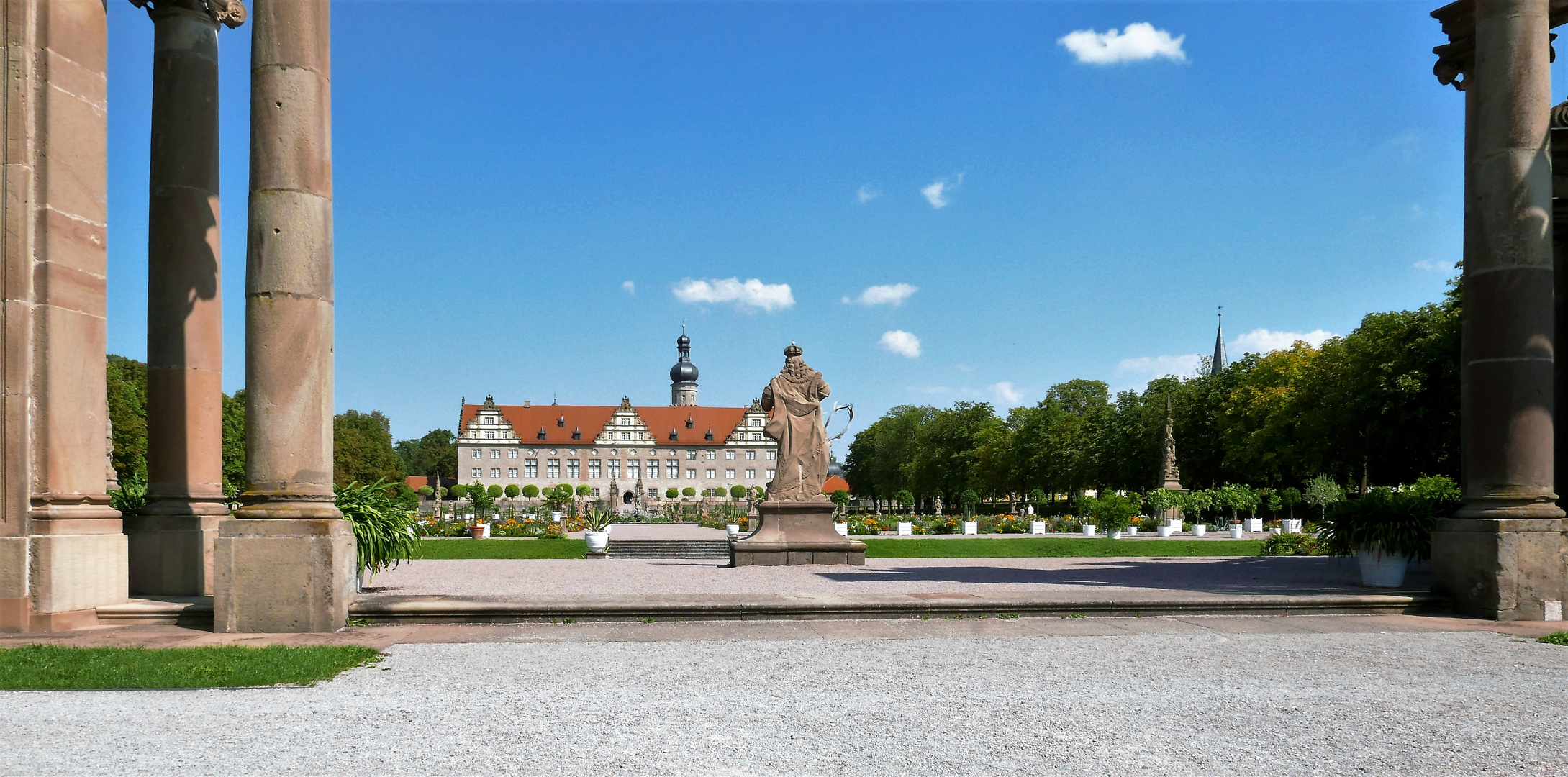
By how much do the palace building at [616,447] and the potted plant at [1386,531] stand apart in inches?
4401

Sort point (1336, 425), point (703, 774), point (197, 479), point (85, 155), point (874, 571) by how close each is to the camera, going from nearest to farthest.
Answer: point (703, 774), point (85, 155), point (197, 479), point (874, 571), point (1336, 425)

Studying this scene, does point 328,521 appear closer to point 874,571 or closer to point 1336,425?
point 874,571

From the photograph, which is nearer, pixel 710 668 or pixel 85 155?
pixel 710 668

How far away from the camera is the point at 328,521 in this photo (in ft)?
31.5

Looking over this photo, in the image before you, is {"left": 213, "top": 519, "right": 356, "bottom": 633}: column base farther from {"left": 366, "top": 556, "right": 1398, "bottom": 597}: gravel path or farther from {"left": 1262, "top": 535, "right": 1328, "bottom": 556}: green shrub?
{"left": 1262, "top": 535, "right": 1328, "bottom": 556}: green shrub

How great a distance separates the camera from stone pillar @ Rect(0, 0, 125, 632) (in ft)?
30.8

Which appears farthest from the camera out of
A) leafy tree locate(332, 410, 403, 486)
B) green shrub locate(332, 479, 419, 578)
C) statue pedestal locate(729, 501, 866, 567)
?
leafy tree locate(332, 410, 403, 486)

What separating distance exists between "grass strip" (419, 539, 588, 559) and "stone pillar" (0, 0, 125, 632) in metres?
13.5

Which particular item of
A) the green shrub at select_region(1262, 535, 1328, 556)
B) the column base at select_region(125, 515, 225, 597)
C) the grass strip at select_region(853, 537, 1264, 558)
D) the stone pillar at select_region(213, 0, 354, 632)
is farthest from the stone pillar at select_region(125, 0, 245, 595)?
the green shrub at select_region(1262, 535, 1328, 556)

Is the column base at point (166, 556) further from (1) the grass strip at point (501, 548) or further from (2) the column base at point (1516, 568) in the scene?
(2) the column base at point (1516, 568)

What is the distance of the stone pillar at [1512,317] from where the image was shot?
11273mm

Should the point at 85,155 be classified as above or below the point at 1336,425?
above

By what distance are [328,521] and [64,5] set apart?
5.57 meters

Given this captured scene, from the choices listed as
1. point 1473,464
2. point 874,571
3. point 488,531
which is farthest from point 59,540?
point 488,531
